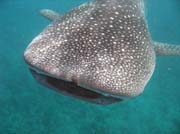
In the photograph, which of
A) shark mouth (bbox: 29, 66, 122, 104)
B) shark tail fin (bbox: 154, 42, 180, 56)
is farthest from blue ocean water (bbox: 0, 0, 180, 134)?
shark mouth (bbox: 29, 66, 122, 104)

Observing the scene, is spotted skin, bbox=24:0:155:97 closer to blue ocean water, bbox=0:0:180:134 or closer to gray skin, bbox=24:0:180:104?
gray skin, bbox=24:0:180:104

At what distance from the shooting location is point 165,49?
4496 millimetres

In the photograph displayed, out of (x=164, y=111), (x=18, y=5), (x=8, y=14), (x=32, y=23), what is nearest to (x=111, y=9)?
(x=164, y=111)

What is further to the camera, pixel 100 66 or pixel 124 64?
pixel 124 64

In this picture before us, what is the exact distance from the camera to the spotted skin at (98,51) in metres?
2.51

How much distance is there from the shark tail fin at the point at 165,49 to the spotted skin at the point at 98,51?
0.84 m

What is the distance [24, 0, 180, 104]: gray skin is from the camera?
2.51 m

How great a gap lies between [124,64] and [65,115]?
628 cm

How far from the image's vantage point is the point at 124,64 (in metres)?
2.77

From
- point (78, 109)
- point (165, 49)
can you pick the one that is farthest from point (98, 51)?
point (78, 109)

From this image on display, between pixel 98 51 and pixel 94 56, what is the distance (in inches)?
3.7

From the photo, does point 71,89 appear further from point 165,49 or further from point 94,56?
point 165,49

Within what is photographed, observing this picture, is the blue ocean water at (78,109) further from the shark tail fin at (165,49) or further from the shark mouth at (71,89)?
the shark mouth at (71,89)

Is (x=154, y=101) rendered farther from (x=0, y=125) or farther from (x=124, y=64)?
(x=124, y=64)
